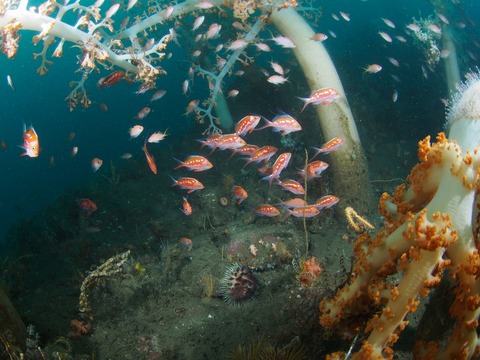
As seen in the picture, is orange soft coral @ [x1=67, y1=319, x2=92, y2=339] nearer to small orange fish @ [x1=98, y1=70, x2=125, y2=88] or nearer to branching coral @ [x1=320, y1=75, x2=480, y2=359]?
branching coral @ [x1=320, y1=75, x2=480, y2=359]

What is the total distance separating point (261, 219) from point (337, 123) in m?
2.89

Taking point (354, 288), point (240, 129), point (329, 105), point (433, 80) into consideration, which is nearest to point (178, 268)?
point (240, 129)

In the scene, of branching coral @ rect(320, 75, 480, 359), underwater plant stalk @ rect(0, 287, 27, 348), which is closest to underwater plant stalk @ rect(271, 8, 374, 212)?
branching coral @ rect(320, 75, 480, 359)

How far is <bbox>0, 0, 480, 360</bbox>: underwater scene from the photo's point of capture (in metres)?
2.33

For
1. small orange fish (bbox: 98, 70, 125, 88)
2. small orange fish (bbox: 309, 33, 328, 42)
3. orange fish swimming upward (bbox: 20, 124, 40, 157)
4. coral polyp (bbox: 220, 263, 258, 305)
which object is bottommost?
coral polyp (bbox: 220, 263, 258, 305)

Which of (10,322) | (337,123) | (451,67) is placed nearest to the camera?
(10,322)

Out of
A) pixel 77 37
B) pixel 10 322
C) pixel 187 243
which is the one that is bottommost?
pixel 187 243

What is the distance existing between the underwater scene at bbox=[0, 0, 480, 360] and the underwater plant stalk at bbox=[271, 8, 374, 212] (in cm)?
4

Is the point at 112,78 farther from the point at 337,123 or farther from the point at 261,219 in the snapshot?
the point at 337,123

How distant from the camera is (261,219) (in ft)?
24.8

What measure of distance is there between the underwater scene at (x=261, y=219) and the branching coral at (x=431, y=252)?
12 mm

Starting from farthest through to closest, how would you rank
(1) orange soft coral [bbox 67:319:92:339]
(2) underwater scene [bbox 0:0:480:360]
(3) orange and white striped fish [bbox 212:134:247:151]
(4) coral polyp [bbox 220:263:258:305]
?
1. (3) orange and white striped fish [bbox 212:134:247:151]
2. (4) coral polyp [bbox 220:263:258:305]
3. (1) orange soft coral [bbox 67:319:92:339]
4. (2) underwater scene [bbox 0:0:480:360]

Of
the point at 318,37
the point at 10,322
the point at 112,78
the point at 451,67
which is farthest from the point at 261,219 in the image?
the point at 451,67

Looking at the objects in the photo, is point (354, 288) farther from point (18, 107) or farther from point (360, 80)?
point (18, 107)
